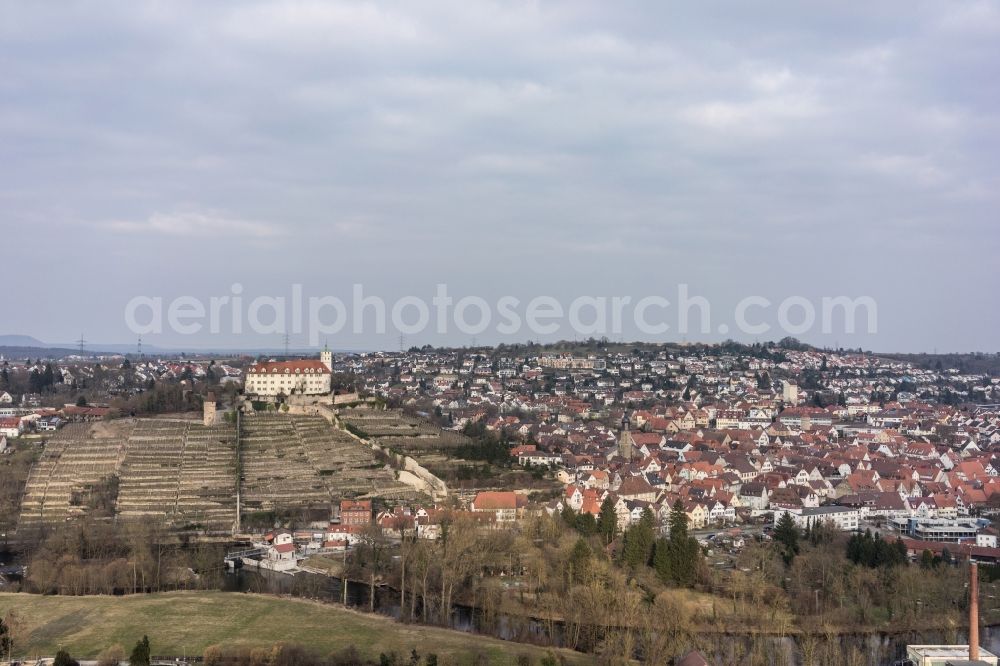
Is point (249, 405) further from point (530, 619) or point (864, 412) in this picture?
point (864, 412)

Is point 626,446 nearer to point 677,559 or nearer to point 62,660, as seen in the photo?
point 677,559

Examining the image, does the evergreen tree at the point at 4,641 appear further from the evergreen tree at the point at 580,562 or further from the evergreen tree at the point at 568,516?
the evergreen tree at the point at 568,516

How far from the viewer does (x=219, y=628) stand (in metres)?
28.1

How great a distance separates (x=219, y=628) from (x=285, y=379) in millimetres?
36059

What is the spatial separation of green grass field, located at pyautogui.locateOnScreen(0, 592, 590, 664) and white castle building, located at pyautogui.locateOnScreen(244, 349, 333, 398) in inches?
1232

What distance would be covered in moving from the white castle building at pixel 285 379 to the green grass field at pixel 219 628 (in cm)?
3130

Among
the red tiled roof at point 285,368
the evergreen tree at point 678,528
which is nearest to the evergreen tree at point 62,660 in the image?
the evergreen tree at point 678,528

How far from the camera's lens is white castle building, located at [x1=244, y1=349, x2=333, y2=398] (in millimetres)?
62844

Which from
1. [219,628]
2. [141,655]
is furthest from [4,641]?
[219,628]

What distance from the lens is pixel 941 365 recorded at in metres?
135

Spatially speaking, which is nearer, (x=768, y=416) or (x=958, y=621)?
(x=958, y=621)

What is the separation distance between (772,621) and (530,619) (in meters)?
7.15

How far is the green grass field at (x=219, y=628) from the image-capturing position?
86.4ft

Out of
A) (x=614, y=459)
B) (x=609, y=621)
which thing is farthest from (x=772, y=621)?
(x=614, y=459)
